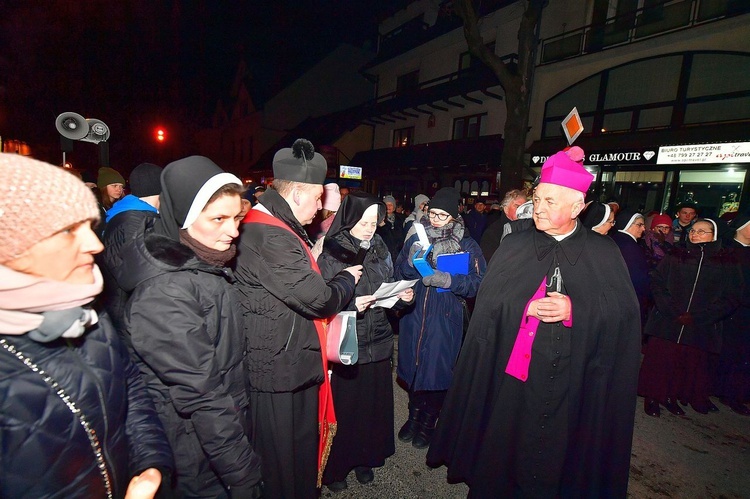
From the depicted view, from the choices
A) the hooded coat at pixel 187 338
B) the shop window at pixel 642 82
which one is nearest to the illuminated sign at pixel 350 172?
the shop window at pixel 642 82

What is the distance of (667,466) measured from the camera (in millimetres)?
3654

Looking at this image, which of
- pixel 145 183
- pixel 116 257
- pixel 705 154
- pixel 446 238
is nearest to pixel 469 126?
pixel 705 154

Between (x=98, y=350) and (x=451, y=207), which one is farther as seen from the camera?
(x=451, y=207)

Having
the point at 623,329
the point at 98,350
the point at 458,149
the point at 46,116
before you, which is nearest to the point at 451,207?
the point at 623,329

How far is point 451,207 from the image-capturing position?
12.2 feet

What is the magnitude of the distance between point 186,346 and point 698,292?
557cm

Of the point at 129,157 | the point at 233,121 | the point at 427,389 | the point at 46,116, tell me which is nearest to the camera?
the point at 427,389

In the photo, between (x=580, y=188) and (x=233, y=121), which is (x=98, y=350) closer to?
(x=580, y=188)

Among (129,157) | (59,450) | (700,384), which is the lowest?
(700,384)

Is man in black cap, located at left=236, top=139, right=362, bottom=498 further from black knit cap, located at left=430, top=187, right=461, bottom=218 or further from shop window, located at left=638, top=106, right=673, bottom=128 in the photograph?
shop window, located at left=638, top=106, right=673, bottom=128

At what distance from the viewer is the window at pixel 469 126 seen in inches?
697

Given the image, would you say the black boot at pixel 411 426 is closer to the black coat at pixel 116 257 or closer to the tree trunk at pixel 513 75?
the black coat at pixel 116 257

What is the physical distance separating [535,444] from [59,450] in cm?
273

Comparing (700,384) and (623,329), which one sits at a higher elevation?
(623,329)
